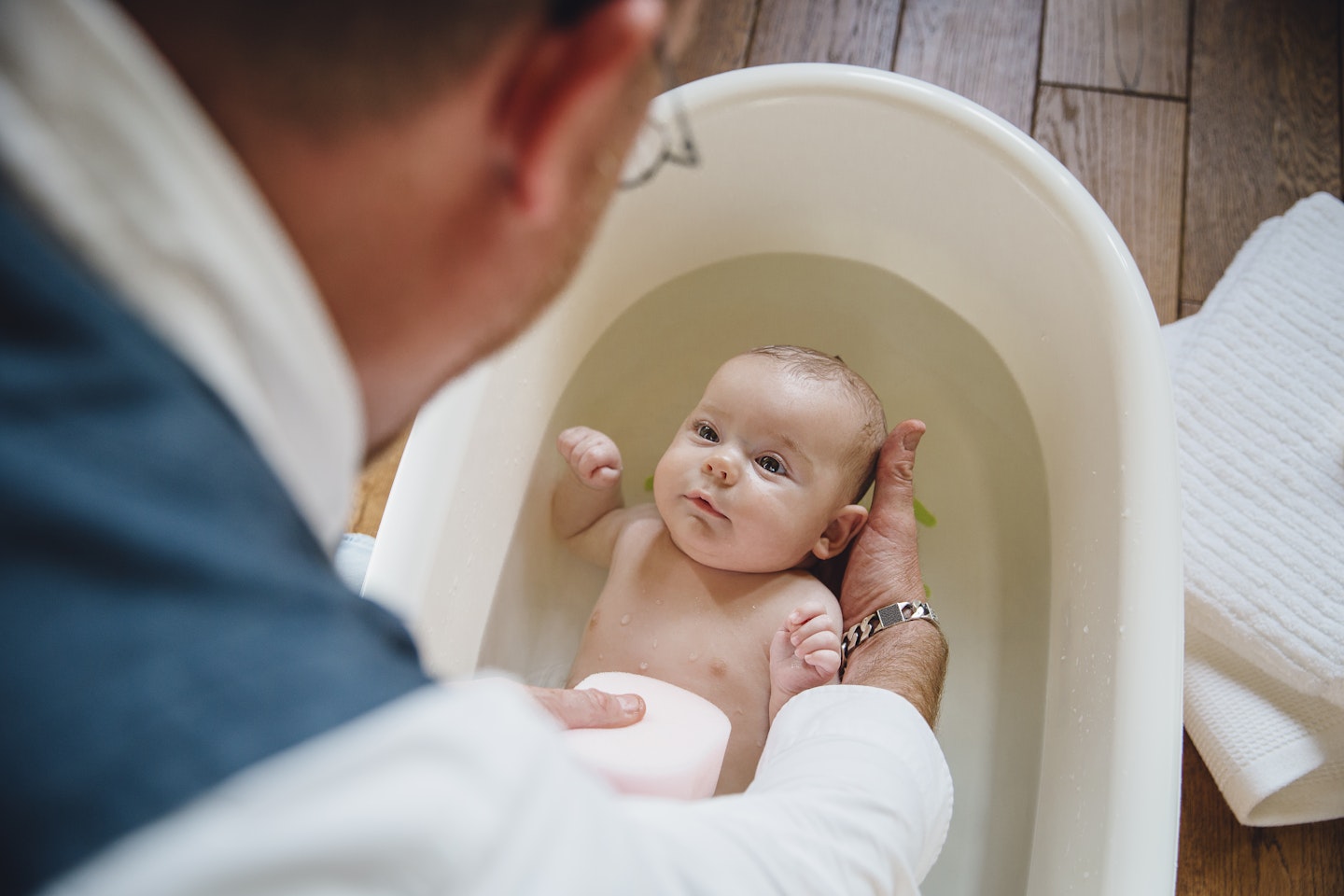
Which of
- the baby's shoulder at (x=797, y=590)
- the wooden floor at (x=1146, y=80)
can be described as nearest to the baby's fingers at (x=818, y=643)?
the baby's shoulder at (x=797, y=590)

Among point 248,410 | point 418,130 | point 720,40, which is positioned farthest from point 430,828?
point 720,40

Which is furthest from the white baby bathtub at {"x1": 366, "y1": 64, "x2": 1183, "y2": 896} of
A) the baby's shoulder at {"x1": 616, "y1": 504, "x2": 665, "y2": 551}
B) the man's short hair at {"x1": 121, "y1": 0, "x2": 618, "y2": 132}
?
the man's short hair at {"x1": 121, "y1": 0, "x2": 618, "y2": 132}

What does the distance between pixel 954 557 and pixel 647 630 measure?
48 centimetres

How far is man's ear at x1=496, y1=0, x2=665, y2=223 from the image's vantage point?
43 centimetres

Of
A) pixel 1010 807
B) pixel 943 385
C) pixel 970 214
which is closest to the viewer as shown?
pixel 1010 807

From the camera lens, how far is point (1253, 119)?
5.81ft

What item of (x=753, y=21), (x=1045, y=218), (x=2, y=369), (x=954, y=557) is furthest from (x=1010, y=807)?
(x=753, y=21)

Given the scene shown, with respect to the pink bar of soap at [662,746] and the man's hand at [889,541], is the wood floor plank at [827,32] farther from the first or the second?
the pink bar of soap at [662,746]

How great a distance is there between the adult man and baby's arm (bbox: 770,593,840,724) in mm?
645

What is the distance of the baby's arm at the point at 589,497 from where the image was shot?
132 cm

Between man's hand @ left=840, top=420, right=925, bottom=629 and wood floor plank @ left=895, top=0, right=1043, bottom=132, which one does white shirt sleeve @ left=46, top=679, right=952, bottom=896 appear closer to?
man's hand @ left=840, top=420, right=925, bottom=629

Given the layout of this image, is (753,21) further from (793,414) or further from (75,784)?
(75,784)

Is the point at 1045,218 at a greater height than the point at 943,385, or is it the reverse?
the point at 1045,218

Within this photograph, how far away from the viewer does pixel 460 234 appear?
0.49m
